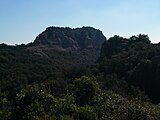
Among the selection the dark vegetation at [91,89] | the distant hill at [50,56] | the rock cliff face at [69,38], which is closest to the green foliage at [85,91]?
the dark vegetation at [91,89]

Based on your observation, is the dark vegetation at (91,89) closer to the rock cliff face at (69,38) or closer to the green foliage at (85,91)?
the green foliage at (85,91)

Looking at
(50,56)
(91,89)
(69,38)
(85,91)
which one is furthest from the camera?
(69,38)

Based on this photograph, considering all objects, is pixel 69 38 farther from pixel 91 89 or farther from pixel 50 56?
pixel 91 89

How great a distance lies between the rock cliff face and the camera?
15088 centimetres

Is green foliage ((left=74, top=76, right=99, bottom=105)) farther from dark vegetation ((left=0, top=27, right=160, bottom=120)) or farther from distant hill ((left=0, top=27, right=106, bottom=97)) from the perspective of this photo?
distant hill ((left=0, top=27, right=106, bottom=97))

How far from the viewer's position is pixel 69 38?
15888 cm

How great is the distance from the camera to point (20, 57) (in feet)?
303

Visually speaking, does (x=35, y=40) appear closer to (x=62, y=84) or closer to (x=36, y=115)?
(x=62, y=84)

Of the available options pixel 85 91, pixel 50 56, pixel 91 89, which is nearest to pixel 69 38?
pixel 50 56

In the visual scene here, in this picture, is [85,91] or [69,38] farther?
[69,38]

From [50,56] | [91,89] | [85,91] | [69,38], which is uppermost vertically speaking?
[69,38]

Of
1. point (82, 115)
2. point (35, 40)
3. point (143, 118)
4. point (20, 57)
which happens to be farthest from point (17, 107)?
point (35, 40)

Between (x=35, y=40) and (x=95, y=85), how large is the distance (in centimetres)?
12639

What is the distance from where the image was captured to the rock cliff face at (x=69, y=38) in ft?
495
